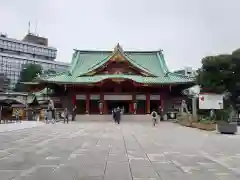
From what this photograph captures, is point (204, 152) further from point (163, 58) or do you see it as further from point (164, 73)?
point (163, 58)

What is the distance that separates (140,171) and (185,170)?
45.8 inches

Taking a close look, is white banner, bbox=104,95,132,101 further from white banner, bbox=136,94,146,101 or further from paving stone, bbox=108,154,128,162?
paving stone, bbox=108,154,128,162

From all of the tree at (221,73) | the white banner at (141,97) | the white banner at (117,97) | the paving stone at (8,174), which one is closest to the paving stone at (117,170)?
the paving stone at (8,174)

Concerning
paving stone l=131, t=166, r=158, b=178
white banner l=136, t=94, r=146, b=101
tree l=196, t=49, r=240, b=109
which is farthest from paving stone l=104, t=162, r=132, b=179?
white banner l=136, t=94, r=146, b=101

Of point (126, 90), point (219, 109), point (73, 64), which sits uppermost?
point (73, 64)

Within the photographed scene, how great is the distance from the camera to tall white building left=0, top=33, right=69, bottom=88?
299ft

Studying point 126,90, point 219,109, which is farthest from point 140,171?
point 126,90

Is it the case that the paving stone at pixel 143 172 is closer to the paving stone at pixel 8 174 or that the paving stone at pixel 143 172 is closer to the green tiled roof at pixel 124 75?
the paving stone at pixel 8 174

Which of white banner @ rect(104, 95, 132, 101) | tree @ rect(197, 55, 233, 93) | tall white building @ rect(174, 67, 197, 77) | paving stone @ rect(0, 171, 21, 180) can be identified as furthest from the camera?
tall white building @ rect(174, 67, 197, 77)

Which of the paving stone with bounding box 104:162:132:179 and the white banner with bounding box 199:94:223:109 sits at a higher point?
the white banner with bounding box 199:94:223:109

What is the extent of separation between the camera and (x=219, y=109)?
27906 millimetres

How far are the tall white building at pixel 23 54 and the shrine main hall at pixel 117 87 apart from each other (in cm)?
4930

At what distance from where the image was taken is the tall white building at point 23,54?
3590 inches

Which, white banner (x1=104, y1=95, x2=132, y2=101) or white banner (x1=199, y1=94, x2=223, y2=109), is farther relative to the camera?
white banner (x1=104, y1=95, x2=132, y2=101)
